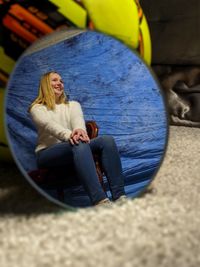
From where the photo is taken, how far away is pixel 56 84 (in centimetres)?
76

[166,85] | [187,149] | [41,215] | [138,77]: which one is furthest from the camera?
[166,85]

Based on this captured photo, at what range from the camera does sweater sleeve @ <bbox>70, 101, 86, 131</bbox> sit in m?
0.74

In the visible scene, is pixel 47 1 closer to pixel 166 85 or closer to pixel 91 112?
pixel 91 112

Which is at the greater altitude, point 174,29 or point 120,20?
point 120,20

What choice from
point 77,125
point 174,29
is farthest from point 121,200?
point 174,29

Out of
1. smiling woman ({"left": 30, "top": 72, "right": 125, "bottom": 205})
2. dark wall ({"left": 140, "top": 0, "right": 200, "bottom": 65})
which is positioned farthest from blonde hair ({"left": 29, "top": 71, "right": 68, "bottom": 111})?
dark wall ({"left": 140, "top": 0, "right": 200, "bottom": 65})

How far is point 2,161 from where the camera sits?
0.81 metres

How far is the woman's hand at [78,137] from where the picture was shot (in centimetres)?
71

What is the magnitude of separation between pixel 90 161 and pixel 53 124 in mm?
91

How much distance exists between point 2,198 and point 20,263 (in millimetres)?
191

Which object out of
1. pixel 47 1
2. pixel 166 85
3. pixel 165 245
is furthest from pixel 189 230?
pixel 166 85

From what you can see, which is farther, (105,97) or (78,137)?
(105,97)

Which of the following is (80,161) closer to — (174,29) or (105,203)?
(105,203)

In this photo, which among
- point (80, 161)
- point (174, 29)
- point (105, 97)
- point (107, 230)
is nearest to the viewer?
point (107, 230)
